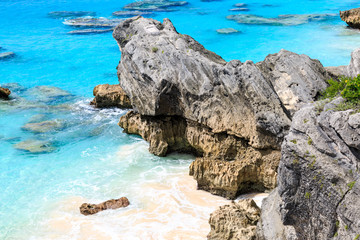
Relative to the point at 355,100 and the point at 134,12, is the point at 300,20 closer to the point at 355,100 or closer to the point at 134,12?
the point at 134,12

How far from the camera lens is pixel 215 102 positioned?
41.0 feet

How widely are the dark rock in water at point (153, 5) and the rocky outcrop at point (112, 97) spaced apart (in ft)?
62.4

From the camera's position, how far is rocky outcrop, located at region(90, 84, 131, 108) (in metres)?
18.3

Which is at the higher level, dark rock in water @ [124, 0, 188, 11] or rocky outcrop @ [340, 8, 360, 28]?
dark rock in water @ [124, 0, 188, 11]

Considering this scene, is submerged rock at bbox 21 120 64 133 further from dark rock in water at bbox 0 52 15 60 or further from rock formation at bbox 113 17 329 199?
dark rock in water at bbox 0 52 15 60

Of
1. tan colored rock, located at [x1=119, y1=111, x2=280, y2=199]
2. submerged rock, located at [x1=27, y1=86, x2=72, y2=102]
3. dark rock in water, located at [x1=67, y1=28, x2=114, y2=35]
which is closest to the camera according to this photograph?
tan colored rock, located at [x1=119, y1=111, x2=280, y2=199]

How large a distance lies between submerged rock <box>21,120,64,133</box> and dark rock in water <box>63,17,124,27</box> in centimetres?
1587

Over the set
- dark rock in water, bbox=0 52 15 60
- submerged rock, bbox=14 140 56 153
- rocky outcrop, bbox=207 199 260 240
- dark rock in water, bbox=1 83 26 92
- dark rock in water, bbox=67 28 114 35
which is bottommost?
submerged rock, bbox=14 140 56 153

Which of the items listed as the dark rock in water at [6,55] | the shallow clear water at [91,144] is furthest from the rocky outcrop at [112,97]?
the dark rock in water at [6,55]

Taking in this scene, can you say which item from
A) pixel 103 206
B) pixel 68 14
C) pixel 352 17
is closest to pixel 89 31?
pixel 68 14

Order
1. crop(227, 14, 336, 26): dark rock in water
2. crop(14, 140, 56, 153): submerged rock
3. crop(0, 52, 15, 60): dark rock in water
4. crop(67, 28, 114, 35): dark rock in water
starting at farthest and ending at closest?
1. crop(67, 28, 114, 35): dark rock in water
2. crop(227, 14, 336, 26): dark rock in water
3. crop(0, 52, 15, 60): dark rock in water
4. crop(14, 140, 56, 153): submerged rock

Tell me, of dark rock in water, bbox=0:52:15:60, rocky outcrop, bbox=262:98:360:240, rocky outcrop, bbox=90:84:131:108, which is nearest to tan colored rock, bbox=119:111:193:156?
rocky outcrop, bbox=90:84:131:108

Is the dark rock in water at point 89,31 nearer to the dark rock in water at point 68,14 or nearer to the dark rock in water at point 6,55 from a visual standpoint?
the dark rock in water at point 6,55

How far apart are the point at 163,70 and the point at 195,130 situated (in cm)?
230
